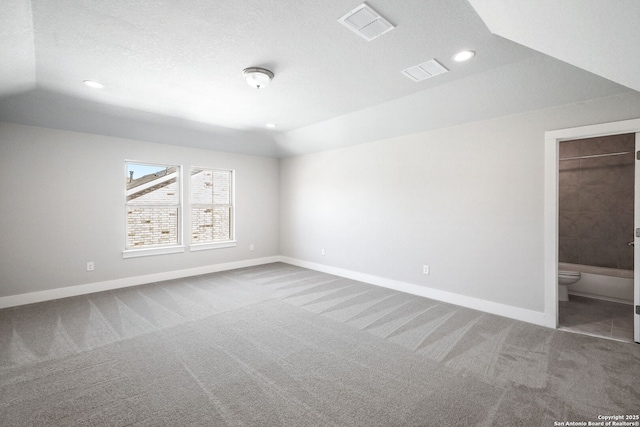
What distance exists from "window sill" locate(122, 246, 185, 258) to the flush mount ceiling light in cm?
340

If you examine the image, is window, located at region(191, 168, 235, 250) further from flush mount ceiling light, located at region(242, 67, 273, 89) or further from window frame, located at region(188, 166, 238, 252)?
flush mount ceiling light, located at region(242, 67, 273, 89)

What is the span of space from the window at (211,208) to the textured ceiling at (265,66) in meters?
1.27

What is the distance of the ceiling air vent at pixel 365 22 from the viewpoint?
6.10ft

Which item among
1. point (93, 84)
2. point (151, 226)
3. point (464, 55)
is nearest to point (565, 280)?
point (464, 55)

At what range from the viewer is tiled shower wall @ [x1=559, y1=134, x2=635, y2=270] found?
4.08 m

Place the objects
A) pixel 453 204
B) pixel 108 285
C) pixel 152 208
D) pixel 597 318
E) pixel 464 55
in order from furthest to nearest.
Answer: pixel 152 208, pixel 108 285, pixel 453 204, pixel 597 318, pixel 464 55

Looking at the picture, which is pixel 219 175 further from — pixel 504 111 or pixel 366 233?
pixel 504 111

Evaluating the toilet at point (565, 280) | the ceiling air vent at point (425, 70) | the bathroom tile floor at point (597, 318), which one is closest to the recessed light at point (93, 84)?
the ceiling air vent at point (425, 70)

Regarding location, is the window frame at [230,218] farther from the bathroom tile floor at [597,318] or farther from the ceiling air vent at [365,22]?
the bathroom tile floor at [597,318]

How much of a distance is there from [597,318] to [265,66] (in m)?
4.46

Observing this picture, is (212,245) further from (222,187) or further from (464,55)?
(464,55)

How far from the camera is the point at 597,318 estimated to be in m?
3.20

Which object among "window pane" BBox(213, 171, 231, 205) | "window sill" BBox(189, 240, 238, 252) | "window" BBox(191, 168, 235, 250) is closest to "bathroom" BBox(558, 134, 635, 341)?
"window sill" BBox(189, 240, 238, 252)

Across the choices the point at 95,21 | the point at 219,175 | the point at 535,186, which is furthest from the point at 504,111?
the point at 219,175
